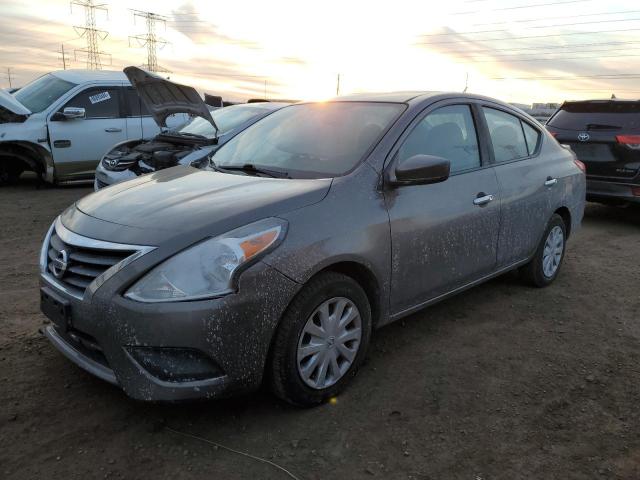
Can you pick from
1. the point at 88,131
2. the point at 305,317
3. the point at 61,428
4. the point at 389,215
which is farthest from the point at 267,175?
the point at 88,131

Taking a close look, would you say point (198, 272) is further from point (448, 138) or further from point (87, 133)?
point (87, 133)

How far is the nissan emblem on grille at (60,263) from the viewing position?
104 inches

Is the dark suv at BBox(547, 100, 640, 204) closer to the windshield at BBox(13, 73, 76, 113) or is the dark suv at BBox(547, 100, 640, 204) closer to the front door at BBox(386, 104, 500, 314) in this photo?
the front door at BBox(386, 104, 500, 314)

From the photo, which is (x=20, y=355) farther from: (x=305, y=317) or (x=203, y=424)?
(x=305, y=317)

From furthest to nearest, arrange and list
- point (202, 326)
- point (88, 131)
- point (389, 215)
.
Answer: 1. point (88, 131)
2. point (389, 215)
3. point (202, 326)

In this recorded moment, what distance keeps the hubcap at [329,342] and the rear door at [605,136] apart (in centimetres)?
596

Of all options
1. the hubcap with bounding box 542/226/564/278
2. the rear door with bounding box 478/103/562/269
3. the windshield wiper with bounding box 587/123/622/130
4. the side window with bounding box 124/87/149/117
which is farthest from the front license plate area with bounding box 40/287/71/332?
the windshield wiper with bounding box 587/123/622/130

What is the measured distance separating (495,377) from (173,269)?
6.61ft

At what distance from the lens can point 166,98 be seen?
6.40m

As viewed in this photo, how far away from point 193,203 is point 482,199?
78.3 inches

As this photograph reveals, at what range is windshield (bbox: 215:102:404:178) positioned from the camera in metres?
3.24

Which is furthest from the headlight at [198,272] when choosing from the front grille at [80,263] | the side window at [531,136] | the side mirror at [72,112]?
the side mirror at [72,112]

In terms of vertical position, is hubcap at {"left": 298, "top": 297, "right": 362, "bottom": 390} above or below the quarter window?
below

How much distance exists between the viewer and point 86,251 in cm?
Answer: 260
